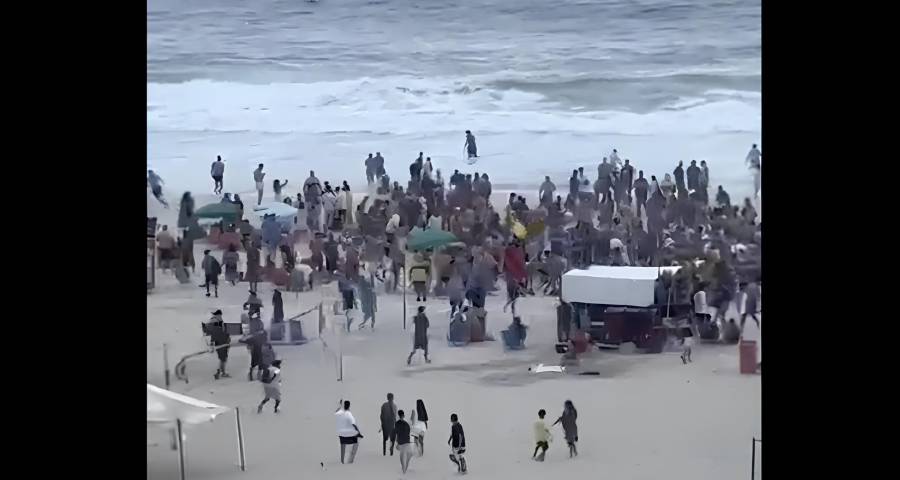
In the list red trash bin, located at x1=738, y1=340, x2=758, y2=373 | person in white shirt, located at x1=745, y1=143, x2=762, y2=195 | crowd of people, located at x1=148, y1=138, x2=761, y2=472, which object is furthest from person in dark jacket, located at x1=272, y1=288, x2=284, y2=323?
person in white shirt, located at x1=745, y1=143, x2=762, y2=195

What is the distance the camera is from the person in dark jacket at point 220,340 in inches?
246

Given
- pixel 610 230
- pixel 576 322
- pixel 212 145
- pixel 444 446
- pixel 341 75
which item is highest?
pixel 341 75

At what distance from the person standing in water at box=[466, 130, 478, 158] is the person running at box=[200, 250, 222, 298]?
1665 millimetres

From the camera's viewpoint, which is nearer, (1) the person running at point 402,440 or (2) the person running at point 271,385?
(1) the person running at point 402,440

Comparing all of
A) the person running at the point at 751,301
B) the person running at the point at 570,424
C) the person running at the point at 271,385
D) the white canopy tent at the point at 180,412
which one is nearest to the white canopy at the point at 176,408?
the white canopy tent at the point at 180,412

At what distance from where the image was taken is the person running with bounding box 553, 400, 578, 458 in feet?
19.5

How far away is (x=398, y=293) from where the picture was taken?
6.49m

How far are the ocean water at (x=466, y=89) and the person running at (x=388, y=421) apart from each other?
1.40 meters

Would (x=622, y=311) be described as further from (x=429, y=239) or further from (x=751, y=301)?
(x=429, y=239)

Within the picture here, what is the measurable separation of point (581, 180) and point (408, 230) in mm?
1099

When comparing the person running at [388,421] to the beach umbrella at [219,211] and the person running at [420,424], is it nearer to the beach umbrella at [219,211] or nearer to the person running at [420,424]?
the person running at [420,424]
